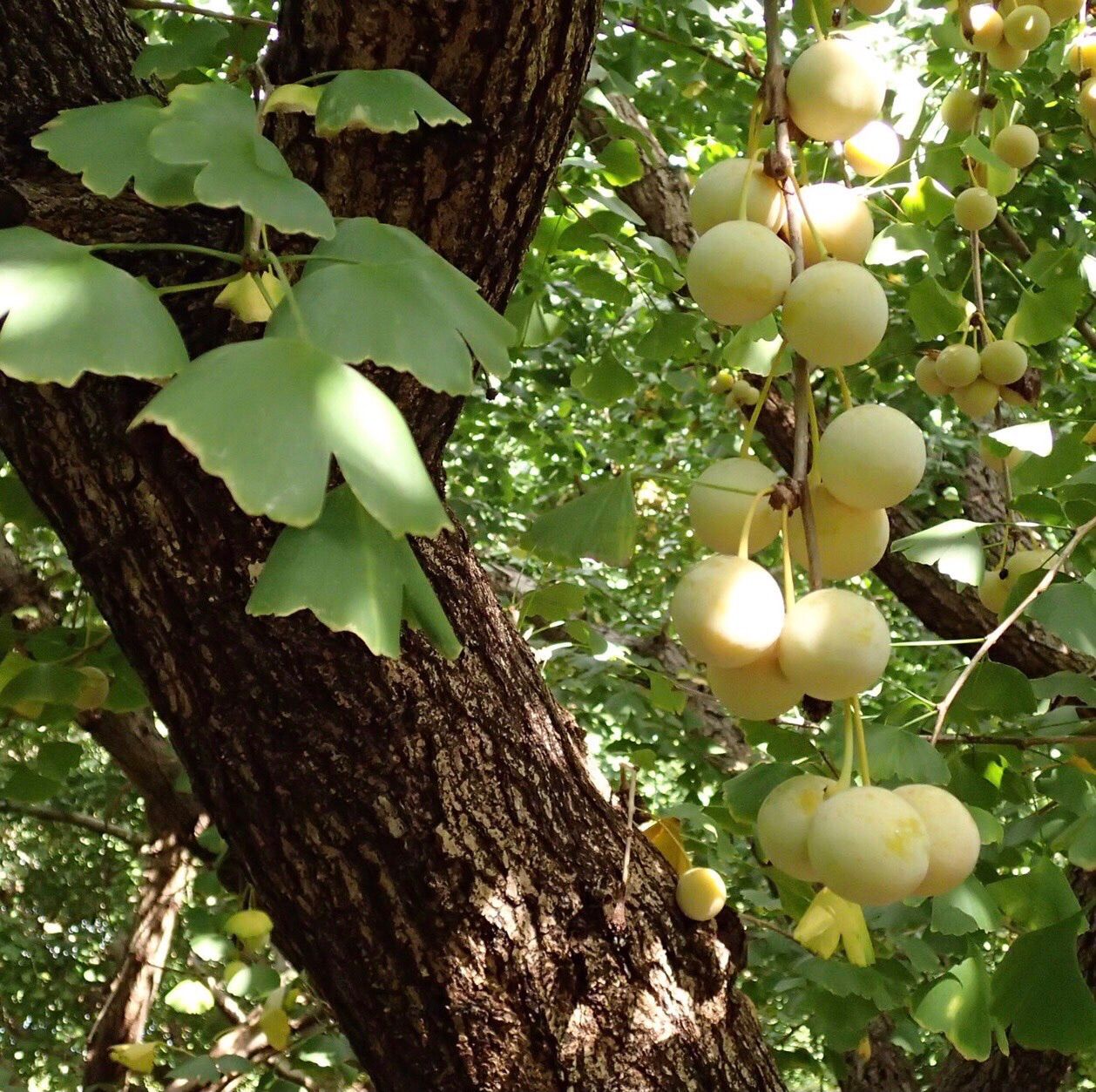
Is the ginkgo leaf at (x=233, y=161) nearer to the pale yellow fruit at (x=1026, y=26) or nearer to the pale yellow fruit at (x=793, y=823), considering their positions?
the pale yellow fruit at (x=793, y=823)

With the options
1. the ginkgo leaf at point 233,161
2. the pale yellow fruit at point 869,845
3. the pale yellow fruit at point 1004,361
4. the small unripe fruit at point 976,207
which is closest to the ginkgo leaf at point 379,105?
the ginkgo leaf at point 233,161

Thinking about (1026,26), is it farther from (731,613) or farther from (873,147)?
(731,613)

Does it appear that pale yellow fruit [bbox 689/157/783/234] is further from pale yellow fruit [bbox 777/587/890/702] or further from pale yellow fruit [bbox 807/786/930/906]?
pale yellow fruit [bbox 807/786/930/906]

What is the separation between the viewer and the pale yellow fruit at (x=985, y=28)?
1668mm

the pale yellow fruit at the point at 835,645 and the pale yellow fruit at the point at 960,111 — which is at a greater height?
the pale yellow fruit at the point at 960,111

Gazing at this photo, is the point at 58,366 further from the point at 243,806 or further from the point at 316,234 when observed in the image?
the point at 243,806

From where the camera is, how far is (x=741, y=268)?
2.70ft

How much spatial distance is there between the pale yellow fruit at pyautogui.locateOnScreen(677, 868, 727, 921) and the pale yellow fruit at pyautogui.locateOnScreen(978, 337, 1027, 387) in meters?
0.94

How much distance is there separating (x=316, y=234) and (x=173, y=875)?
2618 millimetres

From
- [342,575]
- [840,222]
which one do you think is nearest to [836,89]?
[840,222]

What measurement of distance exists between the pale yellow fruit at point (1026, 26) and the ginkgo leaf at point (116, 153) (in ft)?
4.28

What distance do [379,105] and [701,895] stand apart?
994 millimetres

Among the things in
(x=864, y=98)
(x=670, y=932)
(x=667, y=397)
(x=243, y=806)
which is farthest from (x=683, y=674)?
(x=864, y=98)

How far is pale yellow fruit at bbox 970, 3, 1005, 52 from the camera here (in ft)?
5.47
